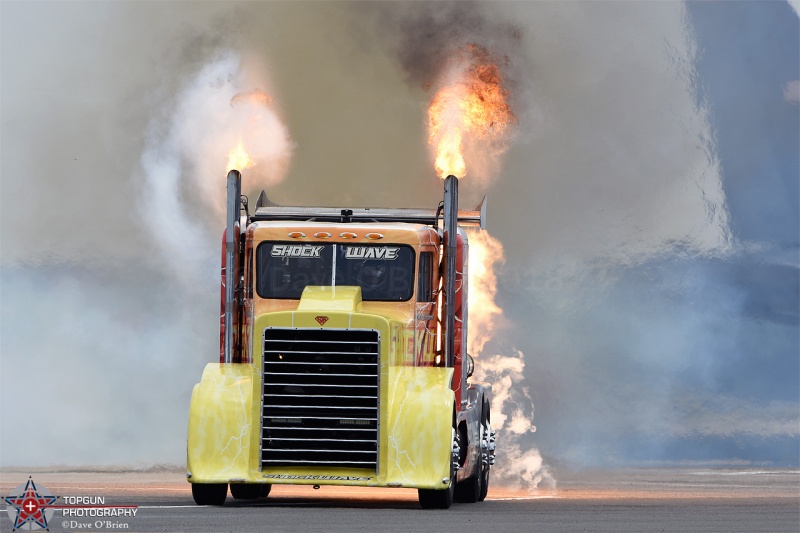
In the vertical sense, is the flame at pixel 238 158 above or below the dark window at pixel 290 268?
above

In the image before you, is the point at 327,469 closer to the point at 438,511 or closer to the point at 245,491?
the point at 438,511

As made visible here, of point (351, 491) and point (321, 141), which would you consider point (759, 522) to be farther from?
point (321, 141)

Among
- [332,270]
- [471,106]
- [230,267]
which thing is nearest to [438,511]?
[332,270]

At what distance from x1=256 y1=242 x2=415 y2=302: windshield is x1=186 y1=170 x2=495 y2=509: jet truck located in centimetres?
2

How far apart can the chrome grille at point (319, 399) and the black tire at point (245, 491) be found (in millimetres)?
4576

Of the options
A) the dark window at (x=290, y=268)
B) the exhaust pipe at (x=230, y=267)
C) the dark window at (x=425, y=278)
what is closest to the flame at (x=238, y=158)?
the exhaust pipe at (x=230, y=267)

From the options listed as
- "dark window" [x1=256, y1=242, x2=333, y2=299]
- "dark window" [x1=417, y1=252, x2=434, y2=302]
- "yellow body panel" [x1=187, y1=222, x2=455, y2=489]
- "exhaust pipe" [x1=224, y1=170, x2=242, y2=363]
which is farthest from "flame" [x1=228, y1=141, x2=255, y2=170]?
"yellow body panel" [x1=187, y1=222, x2=455, y2=489]

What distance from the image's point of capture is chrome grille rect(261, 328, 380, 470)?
29359mm

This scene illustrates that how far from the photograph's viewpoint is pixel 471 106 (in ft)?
140

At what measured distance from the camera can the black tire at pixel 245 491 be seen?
33812 mm

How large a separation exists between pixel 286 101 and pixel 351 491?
31.5 feet

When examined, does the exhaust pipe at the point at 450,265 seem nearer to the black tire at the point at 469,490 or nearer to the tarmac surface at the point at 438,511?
the tarmac surface at the point at 438,511

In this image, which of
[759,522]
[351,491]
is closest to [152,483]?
[351,491]

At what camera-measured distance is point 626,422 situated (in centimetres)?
5125
